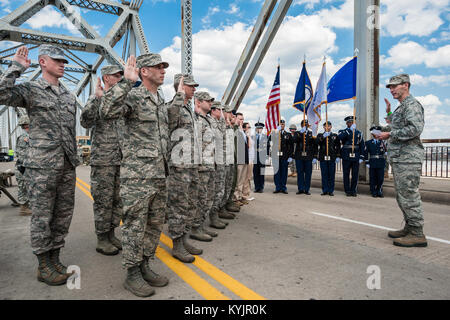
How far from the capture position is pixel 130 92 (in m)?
2.49

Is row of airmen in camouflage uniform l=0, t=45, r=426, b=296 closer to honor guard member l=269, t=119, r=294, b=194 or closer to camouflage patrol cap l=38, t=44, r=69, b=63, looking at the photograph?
camouflage patrol cap l=38, t=44, r=69, b=63

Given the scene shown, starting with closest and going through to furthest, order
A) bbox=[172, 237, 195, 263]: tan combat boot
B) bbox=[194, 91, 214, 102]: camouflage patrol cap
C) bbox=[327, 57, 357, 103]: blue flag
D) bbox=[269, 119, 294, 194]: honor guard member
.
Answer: bbox=[172, 237, 195, 263]: tan combat boot < bbox=[194, 91, 214, 102]: camouflage patrol cap < bbox=[327, 57, 357, 103]: blue flag < bbox=[269, 119, 294, 194]: honor guard member

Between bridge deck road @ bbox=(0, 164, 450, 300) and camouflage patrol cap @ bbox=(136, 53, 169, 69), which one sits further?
camouflage patrol cap @ bbox=(136, 53, 169, 69)

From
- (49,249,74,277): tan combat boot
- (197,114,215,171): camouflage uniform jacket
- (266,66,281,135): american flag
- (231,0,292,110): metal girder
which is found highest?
(231,0,292,110): metal girder

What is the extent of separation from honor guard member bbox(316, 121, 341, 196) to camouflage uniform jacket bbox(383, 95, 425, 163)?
4.32m

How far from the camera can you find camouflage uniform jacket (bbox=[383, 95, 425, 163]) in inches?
143

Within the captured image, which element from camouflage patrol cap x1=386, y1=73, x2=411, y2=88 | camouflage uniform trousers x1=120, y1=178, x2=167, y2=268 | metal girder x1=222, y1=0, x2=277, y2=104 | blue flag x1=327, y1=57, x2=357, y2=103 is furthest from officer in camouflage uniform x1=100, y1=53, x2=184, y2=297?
metal girder x1=222, y1=0, x2=277, y2=104

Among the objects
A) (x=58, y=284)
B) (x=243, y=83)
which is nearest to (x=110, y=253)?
(x=58, y=284)

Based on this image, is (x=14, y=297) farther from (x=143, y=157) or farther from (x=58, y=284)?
(x=143, y=157)

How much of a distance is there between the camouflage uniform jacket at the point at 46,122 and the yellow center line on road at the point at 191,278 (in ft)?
4.86

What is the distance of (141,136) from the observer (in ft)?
8.22

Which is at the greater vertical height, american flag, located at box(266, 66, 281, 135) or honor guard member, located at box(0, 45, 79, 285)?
american flag, located at box(266, 66, 281, 135)

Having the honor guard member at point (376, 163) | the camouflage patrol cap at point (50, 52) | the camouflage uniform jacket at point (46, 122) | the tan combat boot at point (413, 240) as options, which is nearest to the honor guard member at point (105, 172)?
the camouflage uniform jacket at point (46, 122)
